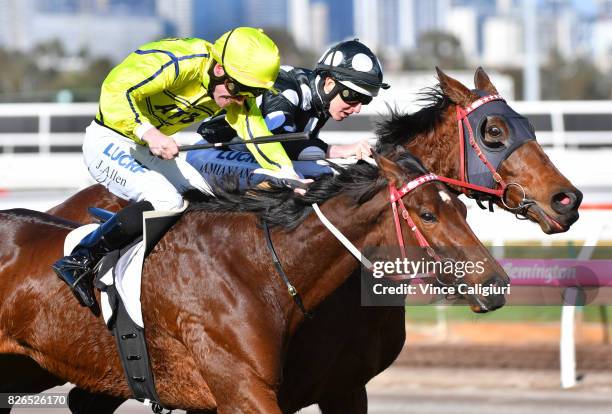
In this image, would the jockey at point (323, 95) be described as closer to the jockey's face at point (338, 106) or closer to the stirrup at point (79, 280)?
the jockey's face at point (338, 106)

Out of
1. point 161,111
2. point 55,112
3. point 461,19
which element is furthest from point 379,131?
point 461,19

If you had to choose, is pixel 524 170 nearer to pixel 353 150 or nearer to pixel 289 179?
pixel 353 150

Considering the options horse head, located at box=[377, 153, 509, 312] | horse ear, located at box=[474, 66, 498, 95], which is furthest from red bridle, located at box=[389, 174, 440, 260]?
horse ear, located at box=[474, 66, 498, 95]

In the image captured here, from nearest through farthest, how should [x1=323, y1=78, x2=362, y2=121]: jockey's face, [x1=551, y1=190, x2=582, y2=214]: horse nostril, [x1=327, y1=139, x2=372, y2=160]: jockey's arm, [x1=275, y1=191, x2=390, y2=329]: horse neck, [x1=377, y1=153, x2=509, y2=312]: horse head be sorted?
[x1=377, y1=153, x2=509, y2=312]: horse head < [x1=275, y1=191, x2=390, y2=329]: horse neck < [x1=327, y1=139, x2=372, y2=160]: jockey's arm < [x1=551, y1=190, x2=582, y2=214]: horse nostril < [x1=323, y1=78, x2=362, y2=121]: jockey's face

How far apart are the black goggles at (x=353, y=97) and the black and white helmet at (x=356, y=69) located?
3 centimetres

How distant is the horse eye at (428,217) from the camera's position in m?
3.98

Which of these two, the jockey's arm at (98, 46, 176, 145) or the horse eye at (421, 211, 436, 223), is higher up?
the jockey's arm at (98, 46, 176, 145)

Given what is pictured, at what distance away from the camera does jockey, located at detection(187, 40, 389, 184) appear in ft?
16.4

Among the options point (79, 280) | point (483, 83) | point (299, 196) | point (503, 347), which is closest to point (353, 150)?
point (299, 196)

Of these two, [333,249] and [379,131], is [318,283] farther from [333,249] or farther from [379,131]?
[379,131]

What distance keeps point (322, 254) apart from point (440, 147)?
1.20 metres

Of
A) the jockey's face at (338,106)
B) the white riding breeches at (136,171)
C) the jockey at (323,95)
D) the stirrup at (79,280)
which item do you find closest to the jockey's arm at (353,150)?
the jockey at (323,95)

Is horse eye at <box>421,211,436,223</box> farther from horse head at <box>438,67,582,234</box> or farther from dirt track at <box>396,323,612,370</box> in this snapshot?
dirt track at <box>396,323,612,370</box>

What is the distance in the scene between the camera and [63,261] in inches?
179
